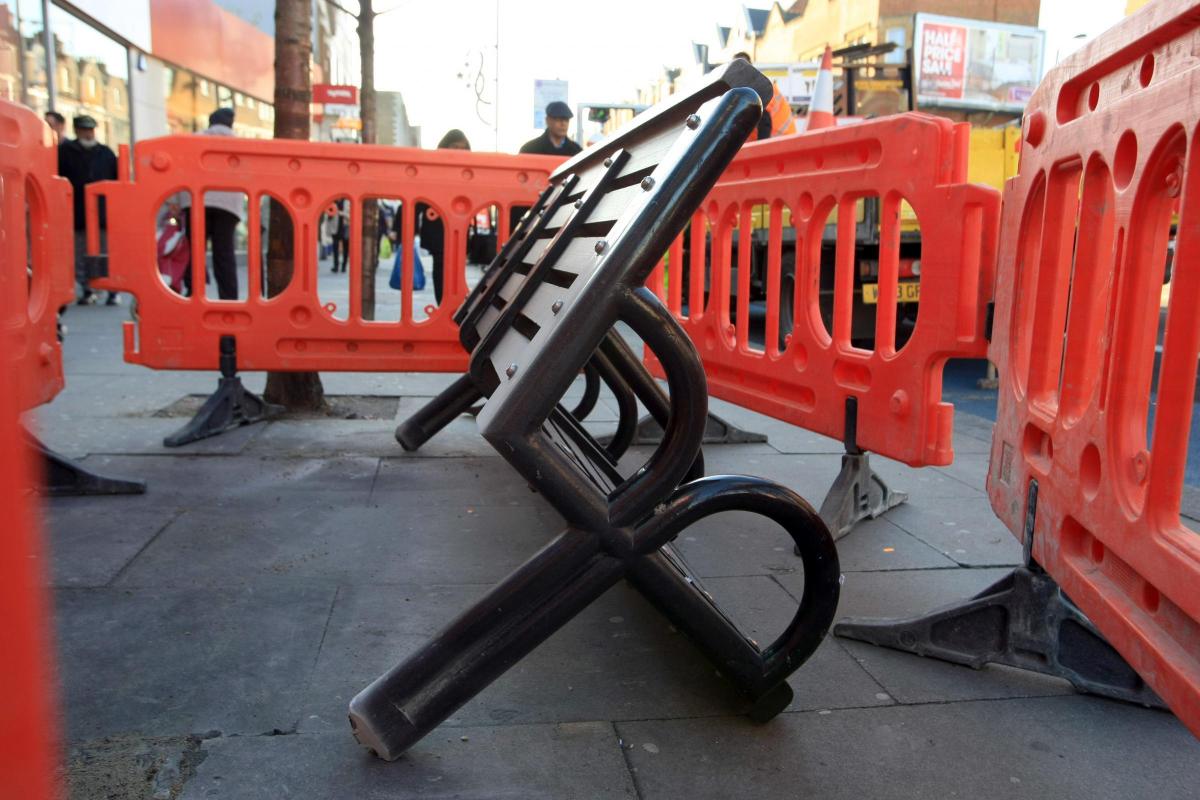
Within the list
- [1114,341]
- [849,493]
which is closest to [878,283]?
[849,493]

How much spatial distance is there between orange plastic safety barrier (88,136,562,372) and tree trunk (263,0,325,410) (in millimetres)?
654

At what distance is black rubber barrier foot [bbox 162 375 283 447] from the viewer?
512cm

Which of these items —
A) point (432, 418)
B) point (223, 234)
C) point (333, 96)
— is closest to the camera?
point (432, 418)

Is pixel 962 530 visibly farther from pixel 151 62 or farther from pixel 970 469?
pixel 151 62

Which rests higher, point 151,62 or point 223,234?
point 151,62

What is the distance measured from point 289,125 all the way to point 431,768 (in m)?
4.97

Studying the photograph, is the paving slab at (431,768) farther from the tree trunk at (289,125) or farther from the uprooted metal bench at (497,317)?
the tree trunk at (289,125)

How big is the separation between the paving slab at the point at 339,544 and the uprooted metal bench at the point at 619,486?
114 cm

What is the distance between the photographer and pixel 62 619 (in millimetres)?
2775

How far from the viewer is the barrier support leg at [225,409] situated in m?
5.13

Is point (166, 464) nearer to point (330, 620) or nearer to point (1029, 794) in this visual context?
point (330, 620)

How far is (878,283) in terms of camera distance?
3.60 meters

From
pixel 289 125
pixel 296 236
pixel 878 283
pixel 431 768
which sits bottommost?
pixel 431 768

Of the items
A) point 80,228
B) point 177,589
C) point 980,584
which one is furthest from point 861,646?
point 80,228
